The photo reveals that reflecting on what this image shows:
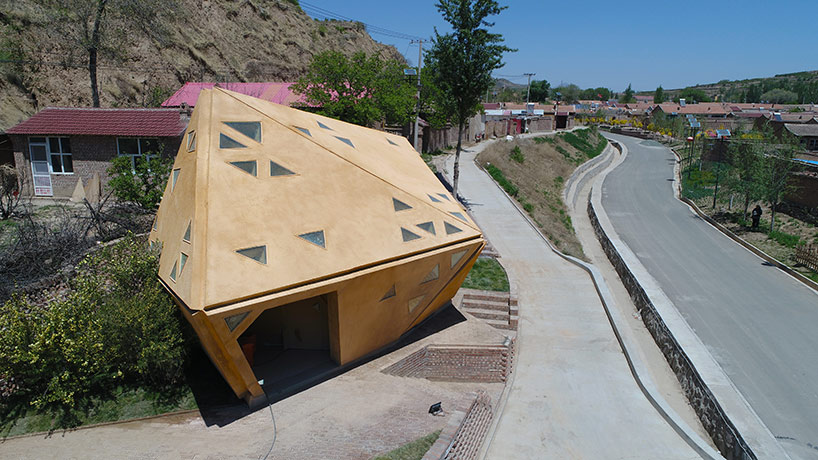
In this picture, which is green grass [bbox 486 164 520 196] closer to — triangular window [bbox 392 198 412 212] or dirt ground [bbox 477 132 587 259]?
dirt ground [bbox 477 132 587 259]

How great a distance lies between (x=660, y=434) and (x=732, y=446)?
5.90ft

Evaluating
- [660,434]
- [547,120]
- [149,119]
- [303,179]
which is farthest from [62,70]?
[547,120]

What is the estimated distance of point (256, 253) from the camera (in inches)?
429

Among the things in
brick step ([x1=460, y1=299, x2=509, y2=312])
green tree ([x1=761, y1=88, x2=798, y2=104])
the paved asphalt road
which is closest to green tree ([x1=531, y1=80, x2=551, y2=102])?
green tree ([x1=761, y1=88, x2=798, y2=104])

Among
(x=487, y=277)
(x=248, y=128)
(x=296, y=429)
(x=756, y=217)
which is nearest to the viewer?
(x=296, y=429)

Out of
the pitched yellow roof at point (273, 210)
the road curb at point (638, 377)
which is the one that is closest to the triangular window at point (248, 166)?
the pitched yellow roof at point (273, 210)

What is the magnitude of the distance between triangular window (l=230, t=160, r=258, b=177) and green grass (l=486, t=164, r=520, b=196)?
83.1ft

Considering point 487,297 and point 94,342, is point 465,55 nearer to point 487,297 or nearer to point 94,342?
point 487,297

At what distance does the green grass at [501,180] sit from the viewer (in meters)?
35.5

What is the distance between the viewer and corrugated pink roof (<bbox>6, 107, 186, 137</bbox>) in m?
23.4

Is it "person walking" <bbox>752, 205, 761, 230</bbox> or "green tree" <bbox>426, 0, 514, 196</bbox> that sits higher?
"green tree" <bbox>426, 0, 514, 196</bbox>

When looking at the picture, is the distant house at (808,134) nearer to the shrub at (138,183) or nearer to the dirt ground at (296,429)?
the dirt ground at (296,429)

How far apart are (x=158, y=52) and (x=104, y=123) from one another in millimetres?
24710

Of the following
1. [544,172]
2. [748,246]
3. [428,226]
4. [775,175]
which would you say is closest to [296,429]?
[428,226]
